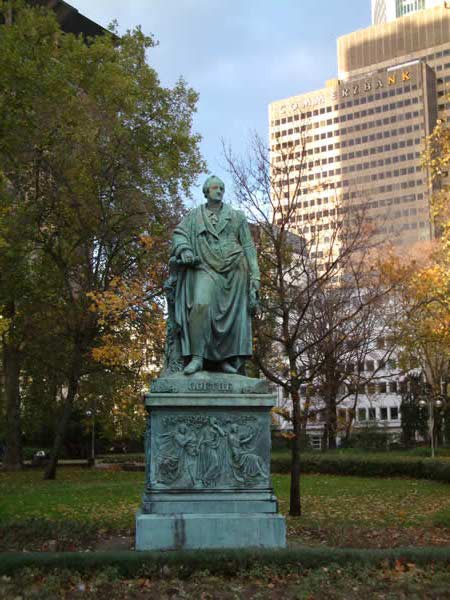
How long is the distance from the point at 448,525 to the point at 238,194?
8261mm

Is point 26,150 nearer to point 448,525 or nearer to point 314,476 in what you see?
point 314,476

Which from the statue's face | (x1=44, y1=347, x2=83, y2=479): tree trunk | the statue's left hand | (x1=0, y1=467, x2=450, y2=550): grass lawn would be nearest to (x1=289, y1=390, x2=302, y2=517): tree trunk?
(x1=0, y1=467, x2=450, y2=550): grass lawn

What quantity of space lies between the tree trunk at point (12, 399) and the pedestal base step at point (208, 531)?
20651 mm

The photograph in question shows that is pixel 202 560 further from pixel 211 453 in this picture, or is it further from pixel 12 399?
pixel 12 399

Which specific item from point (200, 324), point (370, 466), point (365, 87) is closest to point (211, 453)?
point (200, 324)

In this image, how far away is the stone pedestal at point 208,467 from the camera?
8.14 meters

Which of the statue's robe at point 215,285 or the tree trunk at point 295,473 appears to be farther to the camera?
the tree trunk at point 295,473

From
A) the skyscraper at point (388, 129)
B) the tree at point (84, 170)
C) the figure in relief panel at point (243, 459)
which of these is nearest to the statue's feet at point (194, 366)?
the figure in relief panel at point (243, 459)

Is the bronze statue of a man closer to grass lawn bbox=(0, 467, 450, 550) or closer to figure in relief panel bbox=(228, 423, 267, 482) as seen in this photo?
figure in relief panel bbox=(228, 423, 267, 482)

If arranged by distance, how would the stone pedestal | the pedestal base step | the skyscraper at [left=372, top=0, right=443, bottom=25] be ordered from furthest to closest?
1. the skyscraper at [left=372, top=0, right=443, bottom=25]
2. the stone pedestal
3. the pedestal base step

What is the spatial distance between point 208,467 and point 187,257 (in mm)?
2590

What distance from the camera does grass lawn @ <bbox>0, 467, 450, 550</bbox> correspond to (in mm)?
9547

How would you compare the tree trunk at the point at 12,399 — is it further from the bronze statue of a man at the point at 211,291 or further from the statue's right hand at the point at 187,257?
the statue's right hand at the point at 187,257

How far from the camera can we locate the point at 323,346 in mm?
23312
